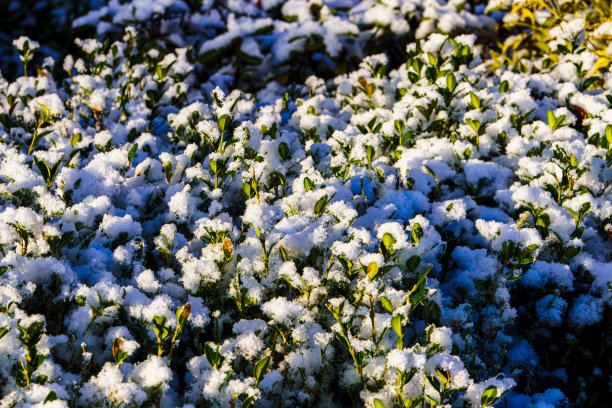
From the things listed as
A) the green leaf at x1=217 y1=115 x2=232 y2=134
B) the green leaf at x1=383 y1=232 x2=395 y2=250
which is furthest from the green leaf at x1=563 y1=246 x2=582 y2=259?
the green leaf at x1=217 y1=115 x2=232 y2=134

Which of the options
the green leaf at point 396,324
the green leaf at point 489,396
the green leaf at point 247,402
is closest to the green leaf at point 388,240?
the green leaf at point 396,324

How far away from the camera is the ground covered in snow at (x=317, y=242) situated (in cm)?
150

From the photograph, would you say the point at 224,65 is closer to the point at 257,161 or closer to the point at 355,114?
the point at 355,114

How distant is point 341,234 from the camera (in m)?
1.88

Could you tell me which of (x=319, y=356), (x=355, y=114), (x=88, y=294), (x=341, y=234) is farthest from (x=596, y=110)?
(x=88, y=294)

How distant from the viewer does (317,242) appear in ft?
5.76

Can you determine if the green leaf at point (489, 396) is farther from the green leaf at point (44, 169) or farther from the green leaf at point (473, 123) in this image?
the green leaf at point (44, 169)

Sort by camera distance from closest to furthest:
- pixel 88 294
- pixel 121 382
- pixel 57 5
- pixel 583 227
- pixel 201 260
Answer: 1. pixel 121 382
2. pixel 88 294
3. pixel 201 260
4. pixel 583 227
5. pixel 57 5

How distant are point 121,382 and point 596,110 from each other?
2497 mm

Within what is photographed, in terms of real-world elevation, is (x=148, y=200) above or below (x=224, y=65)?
above

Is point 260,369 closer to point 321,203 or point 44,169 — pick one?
point 321,203

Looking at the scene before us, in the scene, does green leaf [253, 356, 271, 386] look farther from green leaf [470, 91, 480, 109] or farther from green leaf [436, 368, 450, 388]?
green leaf [470, 91, 480, 109]

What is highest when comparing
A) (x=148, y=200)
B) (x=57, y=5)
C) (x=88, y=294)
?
(x=88, y=294)

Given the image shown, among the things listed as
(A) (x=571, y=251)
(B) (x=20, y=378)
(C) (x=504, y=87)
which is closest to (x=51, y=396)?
(B) (x=20, y=378)
